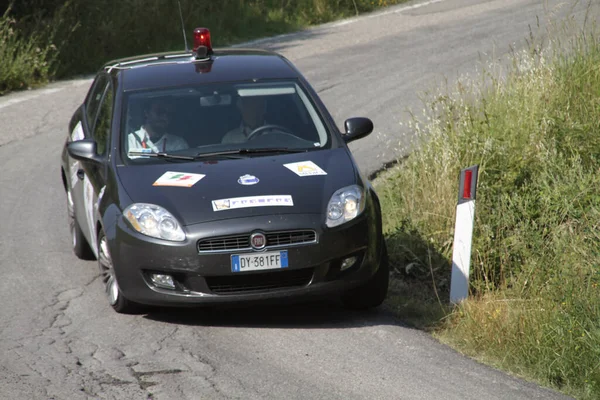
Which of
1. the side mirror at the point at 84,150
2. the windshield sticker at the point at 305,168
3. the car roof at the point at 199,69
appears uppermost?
the car roof at the point at 199,69

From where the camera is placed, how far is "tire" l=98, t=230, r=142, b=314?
717 centimetres

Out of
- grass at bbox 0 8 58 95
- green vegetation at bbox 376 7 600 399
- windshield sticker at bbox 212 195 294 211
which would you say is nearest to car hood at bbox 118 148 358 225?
windshield sticker at bbox 212 195 294 211

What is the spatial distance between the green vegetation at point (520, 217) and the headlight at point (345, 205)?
Result: 989 mm

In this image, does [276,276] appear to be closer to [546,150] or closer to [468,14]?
[546,150]

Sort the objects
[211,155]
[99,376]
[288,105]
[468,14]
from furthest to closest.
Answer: [468,14], [288,105], [211,155], [99,376]

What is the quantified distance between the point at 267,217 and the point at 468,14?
1515 centimetres

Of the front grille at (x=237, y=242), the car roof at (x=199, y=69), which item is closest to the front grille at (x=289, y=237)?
the front grille at (x=237, y=242)

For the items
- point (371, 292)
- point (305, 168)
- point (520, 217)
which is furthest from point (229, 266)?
point (520, 217)

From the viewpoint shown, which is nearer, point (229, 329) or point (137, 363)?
point (137, 363)

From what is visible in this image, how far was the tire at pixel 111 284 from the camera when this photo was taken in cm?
717

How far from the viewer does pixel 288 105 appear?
8109mm

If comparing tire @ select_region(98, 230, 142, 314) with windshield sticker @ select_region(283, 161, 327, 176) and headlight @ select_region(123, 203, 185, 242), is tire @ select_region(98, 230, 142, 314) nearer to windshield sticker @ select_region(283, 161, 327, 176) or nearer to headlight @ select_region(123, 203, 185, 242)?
headlight @ select_region(123, 203, 185, 242)

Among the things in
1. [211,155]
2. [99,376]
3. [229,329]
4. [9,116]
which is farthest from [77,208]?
[9,116]

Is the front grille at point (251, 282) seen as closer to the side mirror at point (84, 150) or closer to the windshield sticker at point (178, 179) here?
the windshield sticker at point (178, 179)
